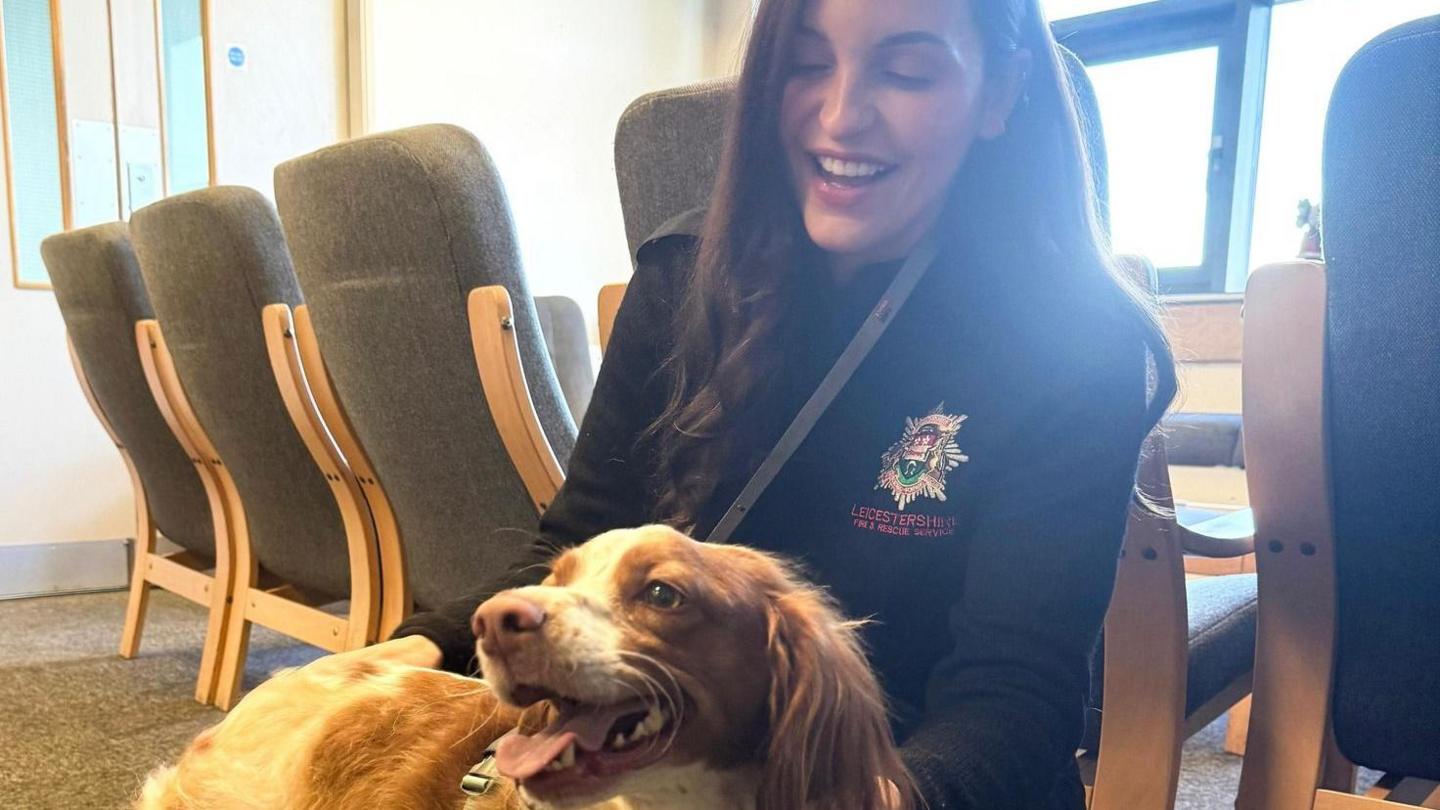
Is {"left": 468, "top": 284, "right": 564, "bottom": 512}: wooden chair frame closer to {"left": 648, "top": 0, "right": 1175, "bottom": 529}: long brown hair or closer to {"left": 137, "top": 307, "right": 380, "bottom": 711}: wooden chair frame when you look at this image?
{"left": 648, "top": 0, "right": 1175, "bottom": 529}: long brown hair

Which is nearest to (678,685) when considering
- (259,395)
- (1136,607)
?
(1136,607)

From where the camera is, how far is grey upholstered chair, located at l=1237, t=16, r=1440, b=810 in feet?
2.96

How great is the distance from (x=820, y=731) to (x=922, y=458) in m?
0.34

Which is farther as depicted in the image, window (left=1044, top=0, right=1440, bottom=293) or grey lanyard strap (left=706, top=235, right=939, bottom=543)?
window (left=1044, top=0, right=1440, bottom=293)

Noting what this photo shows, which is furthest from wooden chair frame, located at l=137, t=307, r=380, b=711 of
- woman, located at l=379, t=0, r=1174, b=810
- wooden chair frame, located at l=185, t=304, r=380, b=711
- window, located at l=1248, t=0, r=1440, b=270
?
window, located at l=1248, t=0, r=1440, b=270

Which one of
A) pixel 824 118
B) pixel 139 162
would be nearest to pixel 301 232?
pixel 824 118

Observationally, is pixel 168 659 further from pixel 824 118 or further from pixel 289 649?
pixel 824 118

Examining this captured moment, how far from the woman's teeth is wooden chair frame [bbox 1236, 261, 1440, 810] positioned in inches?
16.0

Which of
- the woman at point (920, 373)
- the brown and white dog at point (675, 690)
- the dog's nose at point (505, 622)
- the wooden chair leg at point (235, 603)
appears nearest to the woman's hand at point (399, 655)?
the woman at point (920, 373)

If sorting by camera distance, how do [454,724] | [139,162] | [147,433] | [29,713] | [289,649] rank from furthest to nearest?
[139,162] → [289,649] → [147,433] → [29,713] → [454,724]

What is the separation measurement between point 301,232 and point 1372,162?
1.55 meters

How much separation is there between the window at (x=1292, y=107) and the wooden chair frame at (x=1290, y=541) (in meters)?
3.49

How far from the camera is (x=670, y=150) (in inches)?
51.6

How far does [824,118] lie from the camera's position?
1.00 metres
